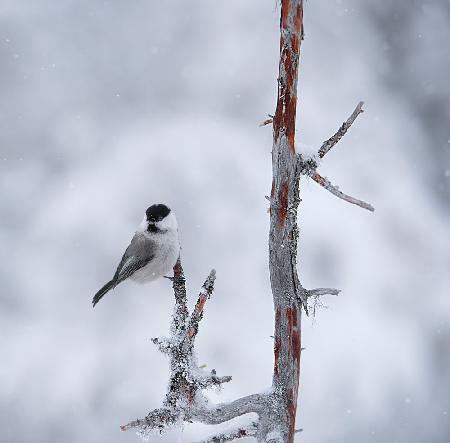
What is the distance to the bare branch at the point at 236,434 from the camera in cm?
311

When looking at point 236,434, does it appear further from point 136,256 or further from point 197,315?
point 136,256

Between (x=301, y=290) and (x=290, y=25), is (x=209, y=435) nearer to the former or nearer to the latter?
(x=301, y=290)

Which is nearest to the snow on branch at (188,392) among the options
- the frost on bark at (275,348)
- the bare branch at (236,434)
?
the frost on bark at (275,348)

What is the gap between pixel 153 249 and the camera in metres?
3.73

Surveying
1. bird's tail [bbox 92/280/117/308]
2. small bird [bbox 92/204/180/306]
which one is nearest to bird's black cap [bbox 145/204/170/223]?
small bird [bbox 92/204/180/306]

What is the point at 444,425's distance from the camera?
577 inches

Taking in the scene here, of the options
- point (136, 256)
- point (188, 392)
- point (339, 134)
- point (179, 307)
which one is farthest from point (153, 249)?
point (339, 134)

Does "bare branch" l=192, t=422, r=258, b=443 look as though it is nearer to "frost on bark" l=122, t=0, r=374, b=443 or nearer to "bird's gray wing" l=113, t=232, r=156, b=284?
"frost on bark" l=122, t=0, r=374, b=443

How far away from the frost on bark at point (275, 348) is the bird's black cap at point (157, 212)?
29.4 inches

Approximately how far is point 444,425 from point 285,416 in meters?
13.4

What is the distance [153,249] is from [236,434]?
49.8 inches

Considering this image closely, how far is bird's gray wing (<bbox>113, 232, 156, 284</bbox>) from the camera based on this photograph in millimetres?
3742

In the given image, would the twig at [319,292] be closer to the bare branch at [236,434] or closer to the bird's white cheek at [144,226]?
the bare branch at [236,434]

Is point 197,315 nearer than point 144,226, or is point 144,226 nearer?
point 197,315
